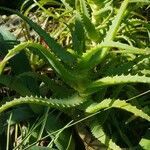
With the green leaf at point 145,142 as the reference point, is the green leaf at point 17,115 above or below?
above

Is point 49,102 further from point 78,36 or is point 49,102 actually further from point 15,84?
point 78,36

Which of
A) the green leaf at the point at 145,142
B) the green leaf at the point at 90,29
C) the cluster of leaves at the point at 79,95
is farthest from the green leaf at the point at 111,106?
the green leaf at the point at 90,29

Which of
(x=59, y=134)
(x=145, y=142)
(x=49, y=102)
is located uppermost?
(x=49, y=102)

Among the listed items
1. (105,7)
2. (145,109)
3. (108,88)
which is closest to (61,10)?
(105,7)

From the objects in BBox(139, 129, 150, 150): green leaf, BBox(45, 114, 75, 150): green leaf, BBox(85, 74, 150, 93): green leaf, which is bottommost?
BBox(139, 129, 150, 150): green leaf

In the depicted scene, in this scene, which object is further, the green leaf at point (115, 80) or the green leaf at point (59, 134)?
the green leaf at point (59, 134)

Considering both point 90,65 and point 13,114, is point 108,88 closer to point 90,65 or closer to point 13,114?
point 90,65

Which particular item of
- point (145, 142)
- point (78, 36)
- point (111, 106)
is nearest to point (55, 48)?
point (78, 36)

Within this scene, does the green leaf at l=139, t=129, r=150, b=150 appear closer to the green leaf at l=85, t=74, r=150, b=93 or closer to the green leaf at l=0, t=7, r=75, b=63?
the green leaf at l=85, t=74, r=150, b=93

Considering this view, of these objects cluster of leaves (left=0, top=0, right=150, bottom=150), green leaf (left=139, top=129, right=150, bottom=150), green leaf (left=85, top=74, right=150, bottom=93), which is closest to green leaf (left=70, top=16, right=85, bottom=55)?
cluster of leaves (left=0, top=0, right=150, bottom=150)

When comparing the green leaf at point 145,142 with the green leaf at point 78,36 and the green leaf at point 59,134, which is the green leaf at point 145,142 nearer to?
the green leaf at point 59,134

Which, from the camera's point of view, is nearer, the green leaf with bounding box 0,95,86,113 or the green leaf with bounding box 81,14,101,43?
the green leaf with bounding box 0,95,86,113
